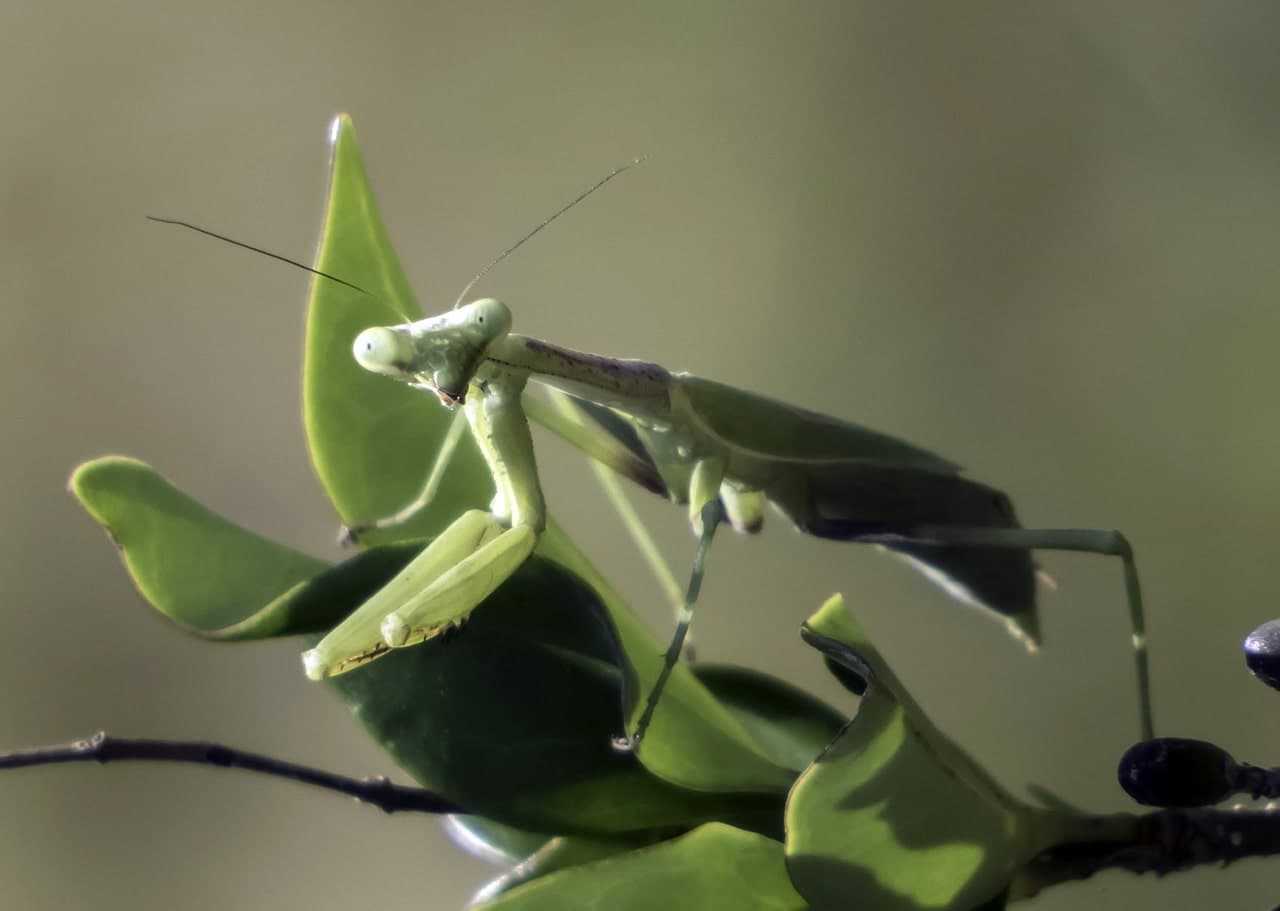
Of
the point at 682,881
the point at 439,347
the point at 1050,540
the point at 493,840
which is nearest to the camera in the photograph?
the point at 682,881

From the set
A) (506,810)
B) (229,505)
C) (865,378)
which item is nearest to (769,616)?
(865,378)

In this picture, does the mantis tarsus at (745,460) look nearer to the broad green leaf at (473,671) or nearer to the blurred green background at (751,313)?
the broad green leaf at (473,671)

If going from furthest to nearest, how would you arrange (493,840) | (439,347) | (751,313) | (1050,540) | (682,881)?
(751,313) < (1050,540) < (439,347) < (493,840) < (682,881)

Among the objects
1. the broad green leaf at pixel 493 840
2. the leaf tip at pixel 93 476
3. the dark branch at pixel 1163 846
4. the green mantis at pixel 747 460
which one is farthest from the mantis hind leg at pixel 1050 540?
the leaf tip at pixel 93 476

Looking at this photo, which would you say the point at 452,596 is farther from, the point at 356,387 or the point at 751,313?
the point at 751,313

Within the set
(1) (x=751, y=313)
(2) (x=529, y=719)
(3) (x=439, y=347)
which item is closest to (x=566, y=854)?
(2) (x=529, y=719)

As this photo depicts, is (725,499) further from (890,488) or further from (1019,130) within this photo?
(1019,130)
